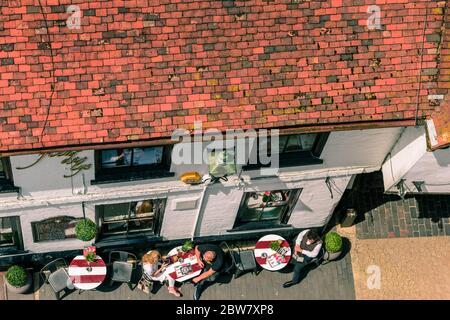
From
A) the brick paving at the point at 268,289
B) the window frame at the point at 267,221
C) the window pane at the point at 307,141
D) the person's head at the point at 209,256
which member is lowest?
the brick paving at the point at 268,289

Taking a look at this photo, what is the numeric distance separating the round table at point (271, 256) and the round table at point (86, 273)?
474 cm

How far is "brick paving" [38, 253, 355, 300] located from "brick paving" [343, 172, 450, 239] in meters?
1.56

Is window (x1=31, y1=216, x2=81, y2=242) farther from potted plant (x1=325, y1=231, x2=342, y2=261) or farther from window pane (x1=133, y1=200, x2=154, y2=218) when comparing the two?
potted plant (x1=325, y1=231, x2=342, y2=261)

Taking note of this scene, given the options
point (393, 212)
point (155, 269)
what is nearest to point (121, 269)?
point (155, 269)

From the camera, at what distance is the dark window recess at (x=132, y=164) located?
48.5 feet

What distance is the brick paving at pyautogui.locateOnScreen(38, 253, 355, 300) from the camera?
19031 mm

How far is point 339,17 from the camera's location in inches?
537

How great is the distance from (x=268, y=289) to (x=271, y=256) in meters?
1.40

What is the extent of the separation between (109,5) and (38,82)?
2245 millimetres

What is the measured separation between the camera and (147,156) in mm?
15023

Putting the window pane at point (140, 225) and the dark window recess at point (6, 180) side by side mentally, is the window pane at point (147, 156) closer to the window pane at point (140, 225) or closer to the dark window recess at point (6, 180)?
the dark window recess at point (6, 180)

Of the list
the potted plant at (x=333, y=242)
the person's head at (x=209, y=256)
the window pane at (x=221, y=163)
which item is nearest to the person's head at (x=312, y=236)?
the potted plant at (x=333, y=242)

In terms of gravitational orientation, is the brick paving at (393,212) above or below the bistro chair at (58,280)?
above

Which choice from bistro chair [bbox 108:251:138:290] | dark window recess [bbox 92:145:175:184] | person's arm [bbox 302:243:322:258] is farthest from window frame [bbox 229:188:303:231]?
bistro chair [bbox 108:251:138:290]
